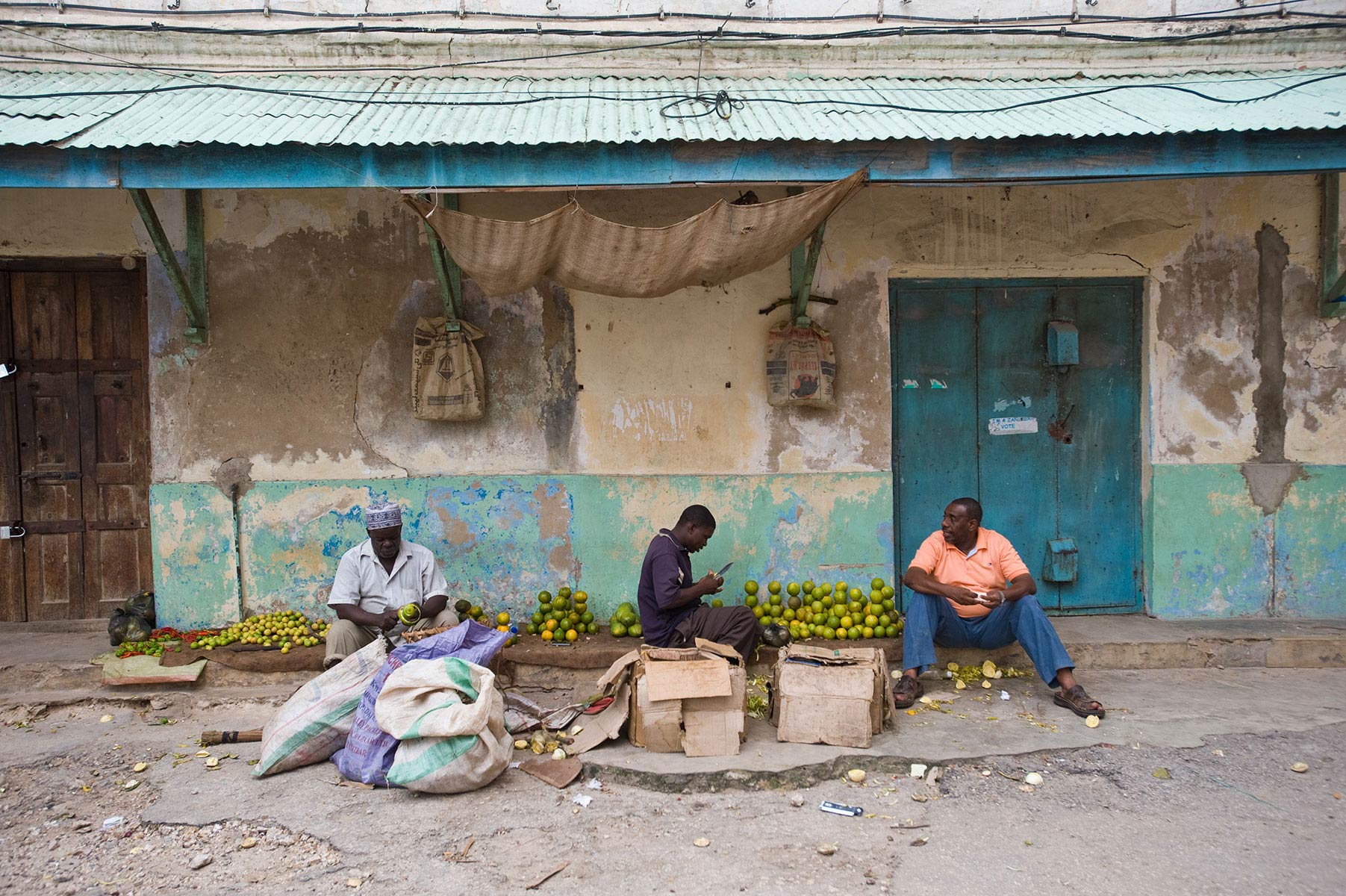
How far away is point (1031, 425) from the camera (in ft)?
20.2

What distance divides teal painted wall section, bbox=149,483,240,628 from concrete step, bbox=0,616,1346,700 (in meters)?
0.51

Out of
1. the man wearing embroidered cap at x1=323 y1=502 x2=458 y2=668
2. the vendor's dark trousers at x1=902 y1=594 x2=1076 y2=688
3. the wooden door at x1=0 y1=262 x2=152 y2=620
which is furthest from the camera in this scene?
the wooden door at x1=0 y1=262 x2=152 y2=620

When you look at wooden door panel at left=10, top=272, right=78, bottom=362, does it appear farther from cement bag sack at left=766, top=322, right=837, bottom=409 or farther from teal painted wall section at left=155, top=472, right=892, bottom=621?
cement bag sack at left=766, top=322, right=837, bottom=409

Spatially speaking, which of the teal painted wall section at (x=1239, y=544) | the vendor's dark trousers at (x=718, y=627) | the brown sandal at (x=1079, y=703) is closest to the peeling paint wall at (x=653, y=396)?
the teal painted wall section at (x=1239, y=544)

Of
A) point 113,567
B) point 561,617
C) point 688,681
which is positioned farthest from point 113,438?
point 688,681

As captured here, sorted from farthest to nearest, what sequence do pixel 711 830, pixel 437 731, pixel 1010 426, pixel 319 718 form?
pixel 1010 426, pixel 319 718, pixel 437 731, pixel 711 830

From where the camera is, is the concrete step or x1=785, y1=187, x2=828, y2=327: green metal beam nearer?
the concrete step

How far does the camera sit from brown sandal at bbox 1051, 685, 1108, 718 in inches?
180

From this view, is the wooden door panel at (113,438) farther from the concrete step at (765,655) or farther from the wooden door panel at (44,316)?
the concrete step at (765,655)

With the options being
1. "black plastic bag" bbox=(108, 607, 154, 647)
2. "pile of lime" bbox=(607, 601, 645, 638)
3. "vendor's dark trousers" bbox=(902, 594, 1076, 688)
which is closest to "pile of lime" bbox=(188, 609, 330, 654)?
"black plastic bag" bbox=(108, 607, 154, 647)

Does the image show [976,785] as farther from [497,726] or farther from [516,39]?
[516,39]

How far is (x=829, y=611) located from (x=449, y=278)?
331 centimetres

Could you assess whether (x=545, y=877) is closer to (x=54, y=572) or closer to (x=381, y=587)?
(x=381, y=587)

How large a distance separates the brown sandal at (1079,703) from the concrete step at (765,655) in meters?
0.64
